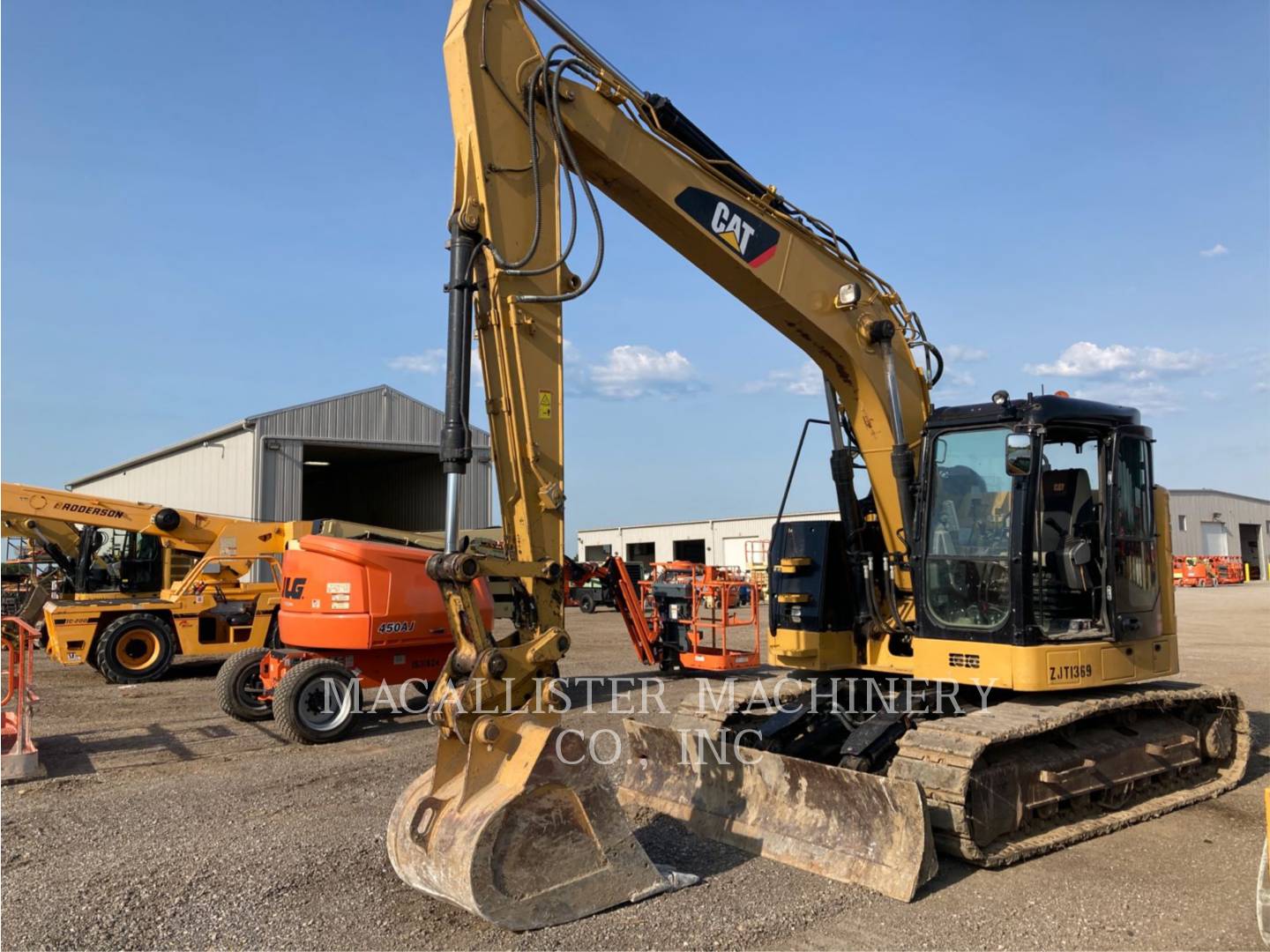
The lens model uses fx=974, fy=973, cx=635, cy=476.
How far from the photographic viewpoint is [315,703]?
30.7 ft

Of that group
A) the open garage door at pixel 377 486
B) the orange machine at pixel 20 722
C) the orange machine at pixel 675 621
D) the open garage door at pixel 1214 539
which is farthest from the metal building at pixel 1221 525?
the orange machine at pixel 20 722

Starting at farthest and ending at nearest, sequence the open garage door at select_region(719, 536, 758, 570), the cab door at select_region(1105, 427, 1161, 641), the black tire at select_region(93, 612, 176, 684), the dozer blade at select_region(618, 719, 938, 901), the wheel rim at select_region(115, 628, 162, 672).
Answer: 1. the open garage door at select_region(719, 536, 758, 570)
2. the wheel rim at select_region(115, 628, 162, 672)
3. the black tire at select_region(93, 612, 176, 684)
4. the cab door at select_region(1105, 427, 1161, 641)
5. the dozer blade at select_region(618, 719, 938, 901)

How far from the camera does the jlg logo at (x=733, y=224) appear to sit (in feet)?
20.1

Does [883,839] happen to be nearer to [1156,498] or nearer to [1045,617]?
[1045,617]

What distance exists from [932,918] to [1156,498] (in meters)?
4.06

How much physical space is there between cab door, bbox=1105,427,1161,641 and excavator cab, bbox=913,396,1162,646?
1 cm

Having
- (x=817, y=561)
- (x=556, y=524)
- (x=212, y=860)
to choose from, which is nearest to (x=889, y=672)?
(x=817, y=561)

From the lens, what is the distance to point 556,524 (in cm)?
528

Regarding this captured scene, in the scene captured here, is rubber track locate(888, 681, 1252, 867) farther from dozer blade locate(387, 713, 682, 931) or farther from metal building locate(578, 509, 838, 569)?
metal building locate(578, 509, 838, 569)

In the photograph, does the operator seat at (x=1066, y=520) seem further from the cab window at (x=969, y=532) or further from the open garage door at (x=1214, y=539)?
the open garage door at (x=1214, y=539)

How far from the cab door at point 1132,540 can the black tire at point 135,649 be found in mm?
12294

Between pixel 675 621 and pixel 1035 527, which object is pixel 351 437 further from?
pixel 1035 527

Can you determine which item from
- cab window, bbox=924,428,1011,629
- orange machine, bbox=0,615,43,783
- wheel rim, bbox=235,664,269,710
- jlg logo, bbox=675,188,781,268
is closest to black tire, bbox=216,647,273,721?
wheel rim, bbox=235,664,269,710

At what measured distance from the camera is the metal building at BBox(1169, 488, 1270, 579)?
50.5 meters
